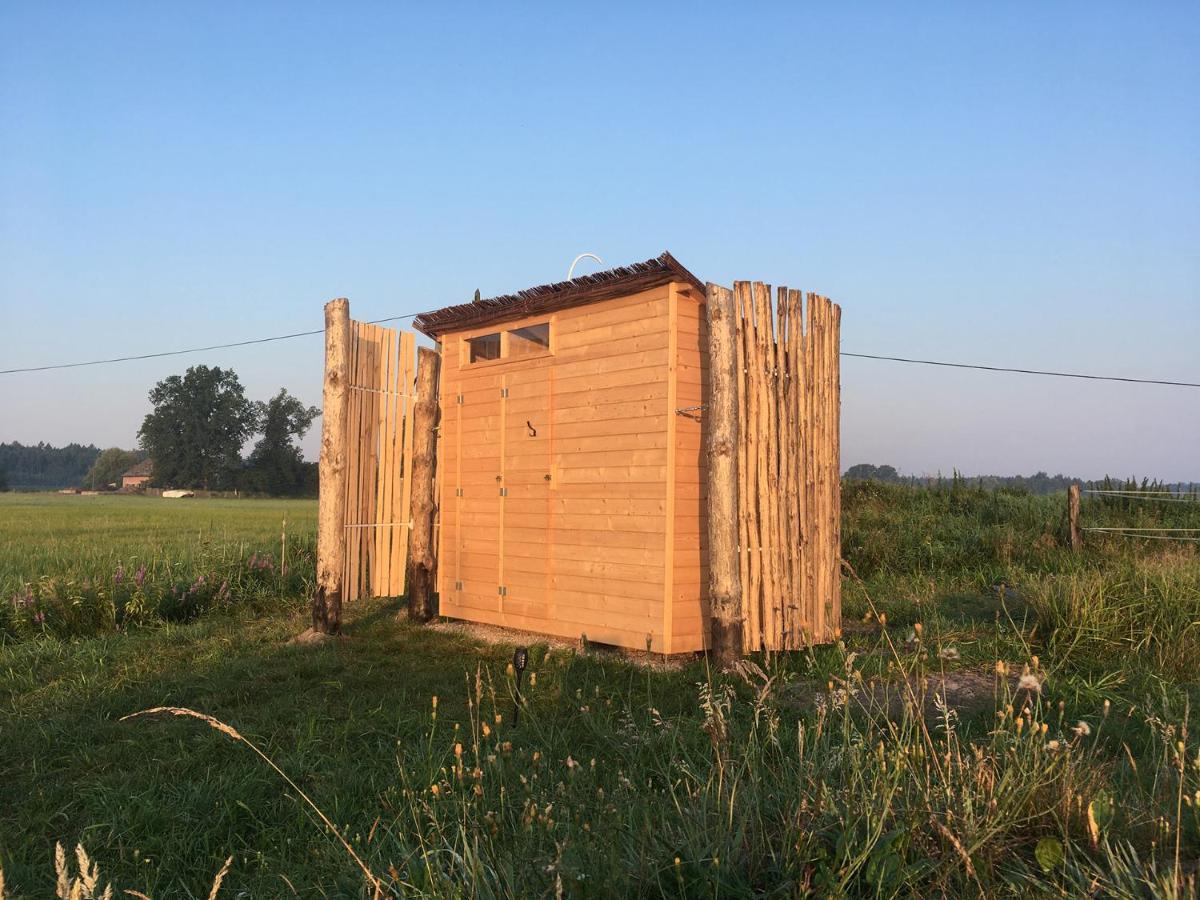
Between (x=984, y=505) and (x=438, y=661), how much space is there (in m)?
11.7

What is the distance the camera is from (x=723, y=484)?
23.5ft

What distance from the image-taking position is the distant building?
63406 mm

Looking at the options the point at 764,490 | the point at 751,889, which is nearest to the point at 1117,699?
the point at 764,490

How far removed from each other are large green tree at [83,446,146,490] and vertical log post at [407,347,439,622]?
81.3m

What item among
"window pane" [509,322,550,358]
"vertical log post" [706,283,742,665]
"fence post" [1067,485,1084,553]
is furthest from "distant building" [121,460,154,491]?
"vertical log post" [706,283,742,665]

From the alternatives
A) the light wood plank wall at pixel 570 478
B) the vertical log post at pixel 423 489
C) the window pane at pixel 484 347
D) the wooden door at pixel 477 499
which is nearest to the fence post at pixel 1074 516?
the light wood plank wall at pixel 570 478

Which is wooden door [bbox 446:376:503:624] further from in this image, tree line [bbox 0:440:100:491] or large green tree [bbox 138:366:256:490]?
tree line [bbox 0:440:100:491]

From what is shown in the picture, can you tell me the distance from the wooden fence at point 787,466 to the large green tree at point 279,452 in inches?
2140

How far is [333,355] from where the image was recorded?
30.2 feet

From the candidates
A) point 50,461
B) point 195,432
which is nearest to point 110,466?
point 50,461

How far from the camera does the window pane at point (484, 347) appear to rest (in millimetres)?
9656

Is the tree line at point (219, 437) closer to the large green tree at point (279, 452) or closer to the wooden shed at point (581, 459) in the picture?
the large green tree at point (279, 452)

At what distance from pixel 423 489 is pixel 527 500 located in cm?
184

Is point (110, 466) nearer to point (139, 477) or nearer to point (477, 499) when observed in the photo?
point (139, 477)
